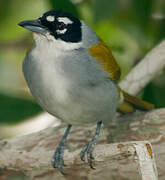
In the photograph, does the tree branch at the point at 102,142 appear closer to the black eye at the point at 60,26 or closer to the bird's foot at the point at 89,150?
the bird's foot at the point at 89,150

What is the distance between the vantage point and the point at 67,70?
2.66 m

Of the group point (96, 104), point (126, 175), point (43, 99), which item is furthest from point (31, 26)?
point (126, 175)

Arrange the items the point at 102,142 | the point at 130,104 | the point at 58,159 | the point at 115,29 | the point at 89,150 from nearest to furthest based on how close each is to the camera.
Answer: the point at 89,150 → the point at 58,159 → the point at 102,142 → the point at 130,104 → the point at 115,29

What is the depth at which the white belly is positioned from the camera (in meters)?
2.65

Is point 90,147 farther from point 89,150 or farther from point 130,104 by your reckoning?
point 130,104

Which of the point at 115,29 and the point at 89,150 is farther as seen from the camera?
the point at 115,29

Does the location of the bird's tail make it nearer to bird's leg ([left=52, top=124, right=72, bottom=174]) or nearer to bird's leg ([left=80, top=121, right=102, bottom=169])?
bird's leg ([left=80, top=121, right=102, bottom=169])

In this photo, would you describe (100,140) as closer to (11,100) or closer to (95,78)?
(95,78)

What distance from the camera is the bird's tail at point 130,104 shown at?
3.41 m

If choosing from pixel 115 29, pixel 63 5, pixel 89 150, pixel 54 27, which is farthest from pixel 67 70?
pixel 115 29

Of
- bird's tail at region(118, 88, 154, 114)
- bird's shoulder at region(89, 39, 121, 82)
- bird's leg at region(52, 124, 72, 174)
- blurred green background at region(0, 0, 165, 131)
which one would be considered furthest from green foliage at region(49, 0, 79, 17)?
bird's leg at region(52, 124, 72, 174)

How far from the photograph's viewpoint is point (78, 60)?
2.70 m

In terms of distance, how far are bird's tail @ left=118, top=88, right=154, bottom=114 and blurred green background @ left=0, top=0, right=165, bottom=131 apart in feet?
1.08

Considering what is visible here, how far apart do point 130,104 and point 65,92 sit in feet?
3.22
